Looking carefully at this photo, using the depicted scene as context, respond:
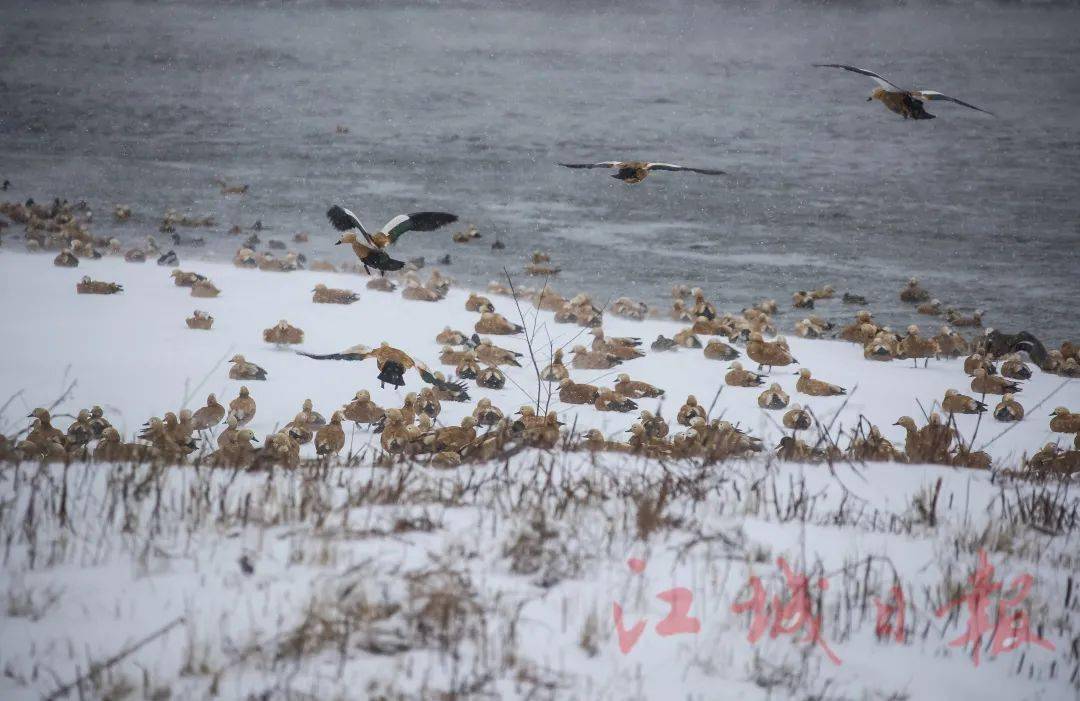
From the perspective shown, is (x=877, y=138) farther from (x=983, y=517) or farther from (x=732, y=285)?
(x=983, y=517)

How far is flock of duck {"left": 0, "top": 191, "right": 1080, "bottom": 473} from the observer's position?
3.69m

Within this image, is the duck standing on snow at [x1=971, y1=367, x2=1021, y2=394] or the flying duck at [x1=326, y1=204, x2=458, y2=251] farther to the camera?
the duck standing on snow at [x1=971, y1=367, x2=1021, y2=394]

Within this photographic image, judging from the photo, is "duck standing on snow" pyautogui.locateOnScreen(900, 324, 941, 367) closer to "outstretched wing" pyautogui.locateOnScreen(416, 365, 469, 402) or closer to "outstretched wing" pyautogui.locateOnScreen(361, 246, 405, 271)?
"outstretched wing" pyautogui.locateOnScreen(416, 365, 469, 402)

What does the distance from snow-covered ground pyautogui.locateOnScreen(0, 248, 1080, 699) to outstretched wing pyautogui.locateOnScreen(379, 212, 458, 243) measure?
1769mm

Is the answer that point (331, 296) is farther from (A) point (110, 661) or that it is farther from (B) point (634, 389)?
(A) point (110, 661)

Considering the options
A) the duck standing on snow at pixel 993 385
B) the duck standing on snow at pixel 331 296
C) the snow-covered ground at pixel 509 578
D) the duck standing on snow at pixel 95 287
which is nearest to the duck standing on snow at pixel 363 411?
the snow-covered ground at pixel 509 578

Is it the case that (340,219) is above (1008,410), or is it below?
above

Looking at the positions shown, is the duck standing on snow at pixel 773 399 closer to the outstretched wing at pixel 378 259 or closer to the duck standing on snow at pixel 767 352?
the duck standing on snow at pixel 767 352

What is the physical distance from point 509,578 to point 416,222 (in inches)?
118

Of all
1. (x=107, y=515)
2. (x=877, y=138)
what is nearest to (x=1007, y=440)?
(x=107, y=515)

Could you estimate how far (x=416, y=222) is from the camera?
4.85 metres

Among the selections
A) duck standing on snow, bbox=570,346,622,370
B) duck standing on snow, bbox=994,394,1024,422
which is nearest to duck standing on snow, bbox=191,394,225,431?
duck standing on snow, bbox=570,346,622,370

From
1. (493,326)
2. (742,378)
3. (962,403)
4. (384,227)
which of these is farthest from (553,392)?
(962,403)

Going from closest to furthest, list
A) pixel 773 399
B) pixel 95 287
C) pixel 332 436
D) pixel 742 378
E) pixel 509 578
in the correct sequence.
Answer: pixel 509 578 → pixel 332 436 → pixel 773 399 → pixel 742 378 → pixel 95 287
